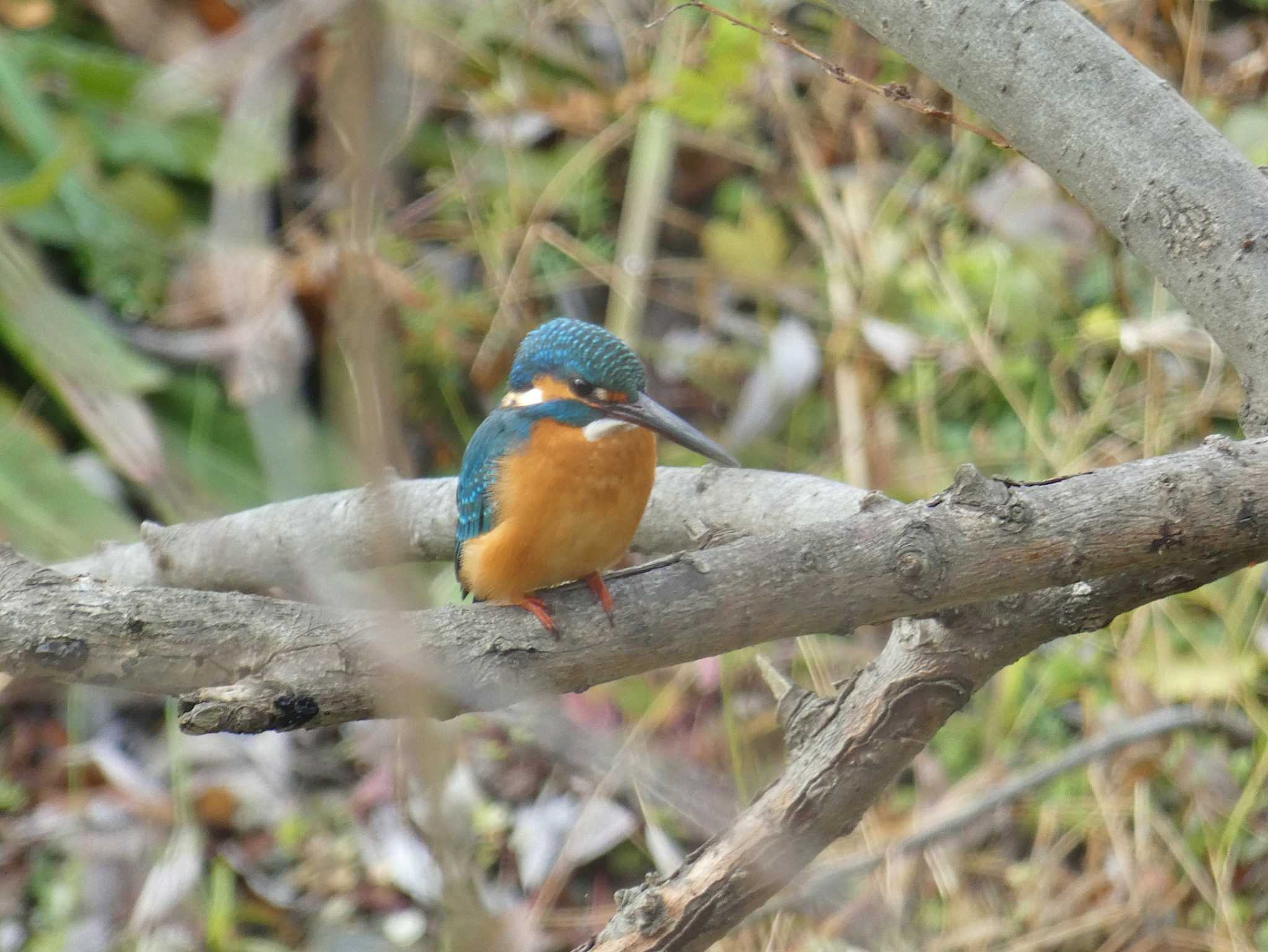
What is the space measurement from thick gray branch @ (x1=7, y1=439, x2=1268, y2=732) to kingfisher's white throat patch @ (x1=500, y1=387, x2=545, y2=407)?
29.5 inches

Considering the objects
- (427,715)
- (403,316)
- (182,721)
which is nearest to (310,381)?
(403,316)

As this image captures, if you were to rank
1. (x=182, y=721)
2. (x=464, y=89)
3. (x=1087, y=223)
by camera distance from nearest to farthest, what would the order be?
(x=182, y=721) → (x=1087, y=223) → (x=464, y=89)

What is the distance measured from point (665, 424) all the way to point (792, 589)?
63 centimetres

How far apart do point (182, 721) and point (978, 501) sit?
39.4 inches

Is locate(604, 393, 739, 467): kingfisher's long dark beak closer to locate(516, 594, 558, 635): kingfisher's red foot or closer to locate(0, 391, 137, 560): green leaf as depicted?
locate(516, 594, 558, 635): kingfisher's red foot

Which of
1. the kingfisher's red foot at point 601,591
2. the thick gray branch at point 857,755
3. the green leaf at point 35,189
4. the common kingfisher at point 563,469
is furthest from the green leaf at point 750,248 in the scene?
the thick gray branch at point 857,755

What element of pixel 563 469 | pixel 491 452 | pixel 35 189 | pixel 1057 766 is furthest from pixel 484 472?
pixel 35 189

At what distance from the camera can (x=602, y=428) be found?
229 cm

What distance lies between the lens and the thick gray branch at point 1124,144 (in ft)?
6.63

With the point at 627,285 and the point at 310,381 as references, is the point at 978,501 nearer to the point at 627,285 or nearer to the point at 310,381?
the point at 627,285

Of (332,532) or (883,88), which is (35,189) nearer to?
(332,532)

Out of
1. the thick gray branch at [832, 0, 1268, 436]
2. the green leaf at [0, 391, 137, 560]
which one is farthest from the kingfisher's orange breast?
the green leaf at [0, 391, 137, 560]

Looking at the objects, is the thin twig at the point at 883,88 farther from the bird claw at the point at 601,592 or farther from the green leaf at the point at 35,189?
the green leaf at the point at 35,189

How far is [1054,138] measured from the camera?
2.12 metres
